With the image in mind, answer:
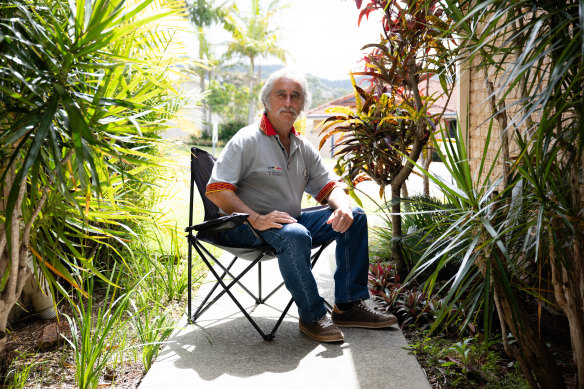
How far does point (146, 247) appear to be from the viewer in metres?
3.35

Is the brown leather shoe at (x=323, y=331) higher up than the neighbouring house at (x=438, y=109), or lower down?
lower down

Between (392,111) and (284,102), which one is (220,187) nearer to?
(284,102)

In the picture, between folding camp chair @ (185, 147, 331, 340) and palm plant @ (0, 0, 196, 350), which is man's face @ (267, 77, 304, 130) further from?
palm plant @ (0, 0, 196, 350)

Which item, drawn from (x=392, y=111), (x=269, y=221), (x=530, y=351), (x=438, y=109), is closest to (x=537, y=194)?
(x=530, y=351)

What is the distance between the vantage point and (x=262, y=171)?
9.06 feet

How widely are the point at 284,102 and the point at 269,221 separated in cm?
70

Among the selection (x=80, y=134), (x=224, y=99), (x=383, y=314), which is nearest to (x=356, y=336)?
(x=383, y=314)

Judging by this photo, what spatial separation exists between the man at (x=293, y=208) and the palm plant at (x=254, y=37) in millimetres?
31855

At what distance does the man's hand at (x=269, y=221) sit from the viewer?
98.5 inches

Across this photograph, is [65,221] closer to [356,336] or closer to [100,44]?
[100,44]

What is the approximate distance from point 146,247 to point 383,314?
1.54m

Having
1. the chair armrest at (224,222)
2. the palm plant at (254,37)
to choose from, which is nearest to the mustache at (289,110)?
the chair armrest at (224,222)

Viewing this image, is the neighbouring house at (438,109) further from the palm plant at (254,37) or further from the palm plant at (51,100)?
the palm plant at (254,37)

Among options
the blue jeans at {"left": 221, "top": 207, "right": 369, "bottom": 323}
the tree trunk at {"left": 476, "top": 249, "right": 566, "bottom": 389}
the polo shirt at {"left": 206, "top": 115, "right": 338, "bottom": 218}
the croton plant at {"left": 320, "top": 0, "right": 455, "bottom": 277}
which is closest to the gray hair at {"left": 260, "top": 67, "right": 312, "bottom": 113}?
the polo shirt at {"left": 206, "top": 115, "right": 338, "bottom": 218}
